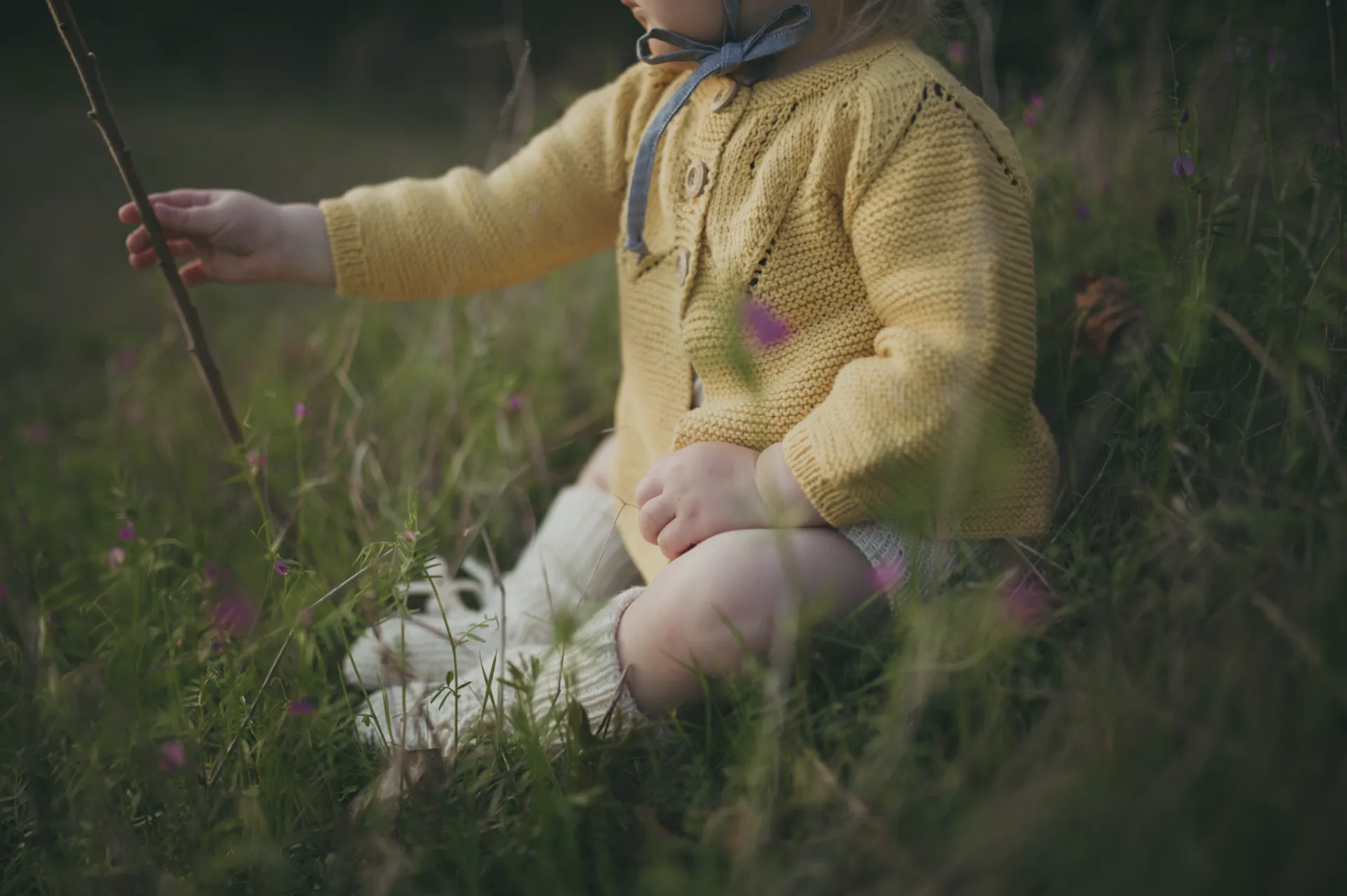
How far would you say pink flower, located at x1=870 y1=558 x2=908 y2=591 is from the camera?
3.26ft

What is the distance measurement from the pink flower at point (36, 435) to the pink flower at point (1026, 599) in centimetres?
159

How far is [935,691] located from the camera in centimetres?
87

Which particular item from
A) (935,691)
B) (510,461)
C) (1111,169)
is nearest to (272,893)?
(935,691)

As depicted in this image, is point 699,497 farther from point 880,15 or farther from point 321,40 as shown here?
point 321,40

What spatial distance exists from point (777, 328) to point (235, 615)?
0.68 metres

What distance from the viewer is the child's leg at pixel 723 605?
97 cm

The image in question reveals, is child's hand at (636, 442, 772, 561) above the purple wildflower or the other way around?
above

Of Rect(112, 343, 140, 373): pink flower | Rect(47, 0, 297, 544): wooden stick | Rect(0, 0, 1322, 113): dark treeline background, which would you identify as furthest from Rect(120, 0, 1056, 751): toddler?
Rect(0, 0, 1322, 113): dark treeline background

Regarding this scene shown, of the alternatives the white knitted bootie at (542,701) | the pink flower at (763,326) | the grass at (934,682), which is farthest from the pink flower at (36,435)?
the pink flower at (763,326)

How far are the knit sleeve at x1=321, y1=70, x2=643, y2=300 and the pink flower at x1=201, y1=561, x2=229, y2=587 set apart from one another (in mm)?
375

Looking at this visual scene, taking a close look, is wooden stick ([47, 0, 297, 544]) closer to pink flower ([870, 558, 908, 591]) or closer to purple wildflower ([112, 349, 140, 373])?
pink flower ([870, 558, 908, 591])

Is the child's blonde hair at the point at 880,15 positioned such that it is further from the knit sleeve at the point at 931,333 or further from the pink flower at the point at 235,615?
the pink flower at the point at 235,615

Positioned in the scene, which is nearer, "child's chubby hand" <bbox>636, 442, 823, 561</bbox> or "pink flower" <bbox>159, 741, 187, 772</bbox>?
"pink flower" <bbox>159, 741, 187, 772</bbox>

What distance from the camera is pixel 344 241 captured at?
1.28 meters
